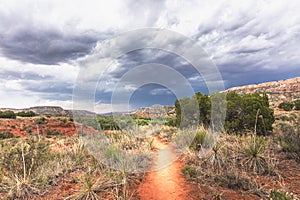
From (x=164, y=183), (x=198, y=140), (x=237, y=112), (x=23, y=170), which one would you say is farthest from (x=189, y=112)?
(x=23, y=170)

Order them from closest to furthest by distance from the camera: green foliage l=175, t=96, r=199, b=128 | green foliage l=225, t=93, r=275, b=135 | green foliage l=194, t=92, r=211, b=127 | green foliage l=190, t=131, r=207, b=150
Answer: green foliage l=190, t=131, r=207, b=150 < green foliage l=225, t=93, r=275, b=135 < green foliage l=194, t=92, r=211, b=127 < green foliage l=175, t=96, r=199, b=128

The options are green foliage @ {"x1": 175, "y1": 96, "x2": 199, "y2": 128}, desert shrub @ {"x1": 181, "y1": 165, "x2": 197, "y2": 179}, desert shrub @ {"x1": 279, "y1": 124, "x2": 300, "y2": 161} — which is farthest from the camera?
green foliage @ {"x1": 175, "y1": 96, "x2": 199, "y2": 128}

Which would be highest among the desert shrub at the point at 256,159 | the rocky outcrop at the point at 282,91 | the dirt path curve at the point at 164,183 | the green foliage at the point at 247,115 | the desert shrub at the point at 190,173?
the rocky outcrop at the point at 282,91

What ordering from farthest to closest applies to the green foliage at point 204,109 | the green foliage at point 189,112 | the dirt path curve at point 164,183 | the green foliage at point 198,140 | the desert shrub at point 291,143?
1. the green foliage at point 189,112
2. the green foliage at point 204,109
3. the green foliage at point 198,140
4. the desert shrub at point 291,143
5. the dirt path curve at point 164,183

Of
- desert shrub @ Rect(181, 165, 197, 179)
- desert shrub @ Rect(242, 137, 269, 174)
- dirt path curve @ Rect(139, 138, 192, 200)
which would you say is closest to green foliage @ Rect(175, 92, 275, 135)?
desert shrub @ Rect(242, 137, 269, 174)

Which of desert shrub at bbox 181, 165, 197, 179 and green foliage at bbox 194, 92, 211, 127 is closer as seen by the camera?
desert shrub at bbox 181, 165, 197, 179

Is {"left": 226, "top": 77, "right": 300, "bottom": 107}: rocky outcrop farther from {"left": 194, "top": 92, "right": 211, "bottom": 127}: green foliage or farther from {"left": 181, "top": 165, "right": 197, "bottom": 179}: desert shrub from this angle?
{"left": 181, "top": 165, "right": 197, "bottom": 179}: desert shrub

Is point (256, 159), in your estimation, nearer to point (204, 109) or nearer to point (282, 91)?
point (204, 109)

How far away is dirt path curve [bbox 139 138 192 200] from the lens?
4.43m

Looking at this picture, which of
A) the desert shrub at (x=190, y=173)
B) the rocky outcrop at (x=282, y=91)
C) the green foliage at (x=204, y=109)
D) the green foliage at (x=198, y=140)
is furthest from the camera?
the rocky outcrop at (x=282, y=91)

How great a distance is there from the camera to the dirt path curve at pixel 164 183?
14.5 ft

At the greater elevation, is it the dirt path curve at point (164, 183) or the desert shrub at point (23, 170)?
the desert shrub at point (23, 170)

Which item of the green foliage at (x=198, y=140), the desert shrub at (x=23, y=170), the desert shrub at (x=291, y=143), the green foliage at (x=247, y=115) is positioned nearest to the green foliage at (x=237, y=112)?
the green foliage at (x=247, y=115)

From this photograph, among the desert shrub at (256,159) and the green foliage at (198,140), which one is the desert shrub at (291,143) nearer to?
the desert shrub at (256,159)
